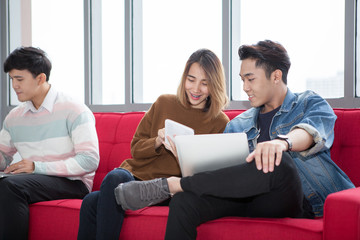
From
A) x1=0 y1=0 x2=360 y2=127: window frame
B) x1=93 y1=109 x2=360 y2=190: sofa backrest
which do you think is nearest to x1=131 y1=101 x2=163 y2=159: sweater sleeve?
x1=93 y1=109 x2=360 y2=190: sofa backrest

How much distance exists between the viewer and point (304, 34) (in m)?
2.72

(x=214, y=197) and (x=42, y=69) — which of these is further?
(x=42, y=69)

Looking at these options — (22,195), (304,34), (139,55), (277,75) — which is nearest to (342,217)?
(277,75)

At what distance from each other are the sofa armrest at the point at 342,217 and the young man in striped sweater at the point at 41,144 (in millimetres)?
1219

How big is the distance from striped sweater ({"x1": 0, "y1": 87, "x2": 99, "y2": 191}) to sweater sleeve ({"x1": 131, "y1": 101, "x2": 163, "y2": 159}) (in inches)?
10.1

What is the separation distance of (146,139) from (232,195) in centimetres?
74

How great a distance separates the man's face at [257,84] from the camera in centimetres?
188

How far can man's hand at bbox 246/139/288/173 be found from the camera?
4.49 feet

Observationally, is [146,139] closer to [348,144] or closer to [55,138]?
[55,138]

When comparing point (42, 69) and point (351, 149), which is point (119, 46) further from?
point (351, 149)

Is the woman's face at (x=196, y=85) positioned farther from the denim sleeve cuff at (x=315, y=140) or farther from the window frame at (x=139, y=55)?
the window frame at (x=139, y=55)

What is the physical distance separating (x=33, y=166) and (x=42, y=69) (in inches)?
21.8

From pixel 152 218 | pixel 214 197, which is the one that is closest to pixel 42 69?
pixel 152 218

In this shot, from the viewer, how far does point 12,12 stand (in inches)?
159
